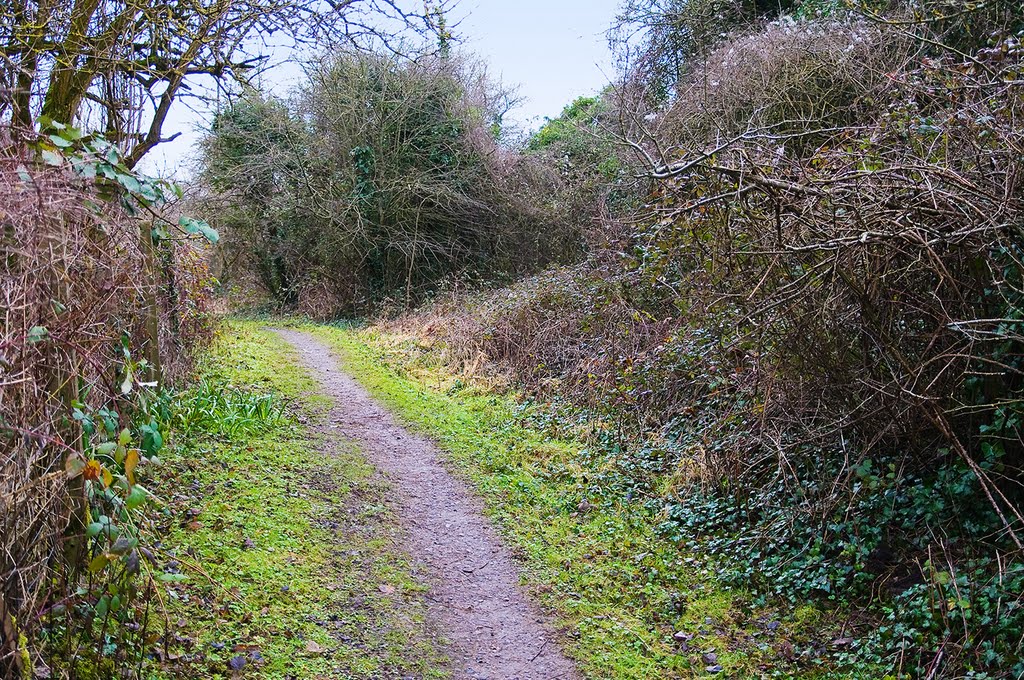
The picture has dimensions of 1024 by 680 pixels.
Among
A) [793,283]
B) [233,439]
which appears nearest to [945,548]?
[793,283]

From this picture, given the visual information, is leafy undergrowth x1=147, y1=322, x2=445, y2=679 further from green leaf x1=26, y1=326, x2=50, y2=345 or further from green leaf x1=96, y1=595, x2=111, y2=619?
green leaf x1=26, y1=326, x2=50, y2=345

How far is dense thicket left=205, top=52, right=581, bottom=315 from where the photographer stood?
1839 centimetres

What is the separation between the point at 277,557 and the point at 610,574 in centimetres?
248

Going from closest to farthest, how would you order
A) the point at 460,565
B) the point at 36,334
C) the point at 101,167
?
the point at 36,334, the point at 101,167, the point at 460,565

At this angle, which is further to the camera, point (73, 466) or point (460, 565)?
point (460, 565)

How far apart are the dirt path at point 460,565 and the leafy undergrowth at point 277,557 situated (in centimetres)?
19

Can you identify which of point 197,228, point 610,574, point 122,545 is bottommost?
point 610,574

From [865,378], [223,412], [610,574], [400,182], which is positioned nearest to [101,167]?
[610,574]

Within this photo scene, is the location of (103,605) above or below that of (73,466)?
below

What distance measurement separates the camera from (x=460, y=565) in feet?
19.0

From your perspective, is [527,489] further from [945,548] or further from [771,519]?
[945,548]

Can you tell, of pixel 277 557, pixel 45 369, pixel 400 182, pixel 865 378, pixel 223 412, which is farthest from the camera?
pixel 400 182

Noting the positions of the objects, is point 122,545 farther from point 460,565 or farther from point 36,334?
point 460,565

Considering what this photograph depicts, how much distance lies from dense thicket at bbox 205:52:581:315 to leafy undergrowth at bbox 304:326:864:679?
1023 centimetres
